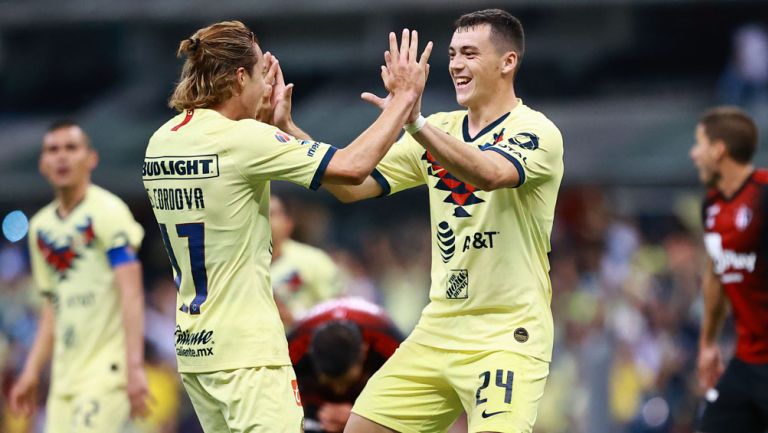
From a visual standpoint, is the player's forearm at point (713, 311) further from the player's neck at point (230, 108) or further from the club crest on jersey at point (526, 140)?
the player's neck at point (230, 108)

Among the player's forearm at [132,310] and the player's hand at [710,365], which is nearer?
the player's forearm at [132,310]

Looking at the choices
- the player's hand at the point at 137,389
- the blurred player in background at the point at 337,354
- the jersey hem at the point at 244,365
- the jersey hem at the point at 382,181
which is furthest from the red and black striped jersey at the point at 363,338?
the jersey hem at the point at 244,365

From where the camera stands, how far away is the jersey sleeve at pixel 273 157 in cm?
616

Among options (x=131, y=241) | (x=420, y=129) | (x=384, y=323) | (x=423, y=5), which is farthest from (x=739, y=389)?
(x=423, y=5)

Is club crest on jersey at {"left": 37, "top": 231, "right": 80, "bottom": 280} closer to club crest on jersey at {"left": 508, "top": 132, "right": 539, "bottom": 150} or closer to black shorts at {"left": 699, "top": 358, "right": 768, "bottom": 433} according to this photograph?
club crest on jersey at {"left": 508, "top": 132, "right": 539, "bottom": 150}

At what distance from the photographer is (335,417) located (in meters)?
8.12

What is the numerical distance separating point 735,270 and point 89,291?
4079 mm

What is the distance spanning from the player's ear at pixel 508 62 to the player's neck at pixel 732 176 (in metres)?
2.53

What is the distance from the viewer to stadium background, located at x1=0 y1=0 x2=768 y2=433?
13.3 metres

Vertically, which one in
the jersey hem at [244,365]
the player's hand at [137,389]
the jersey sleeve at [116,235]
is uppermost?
the jersey sleeve at [116,235]

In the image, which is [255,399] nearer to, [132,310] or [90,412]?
[132,310]

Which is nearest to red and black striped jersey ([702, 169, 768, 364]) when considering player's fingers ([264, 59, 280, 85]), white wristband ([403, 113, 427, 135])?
white wristband ([403, 113, 427, 135])

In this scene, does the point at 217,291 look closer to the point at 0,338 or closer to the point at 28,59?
the point at 0,338

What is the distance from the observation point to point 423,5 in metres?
22.6
